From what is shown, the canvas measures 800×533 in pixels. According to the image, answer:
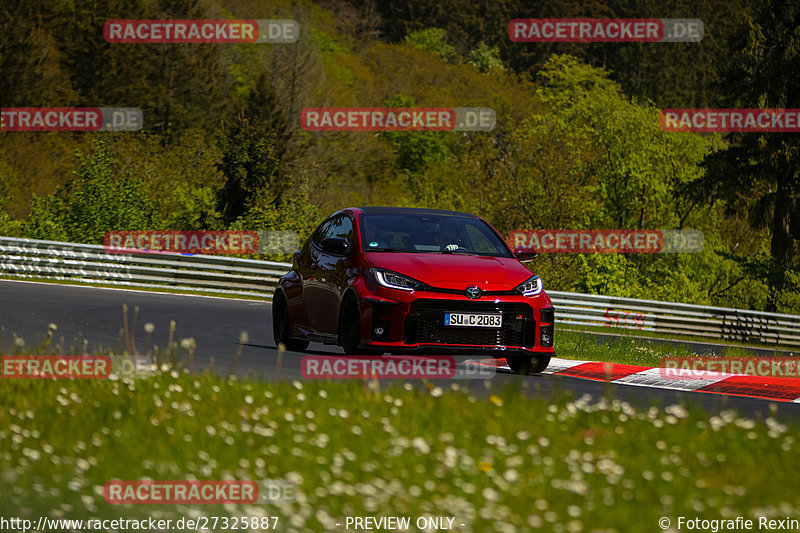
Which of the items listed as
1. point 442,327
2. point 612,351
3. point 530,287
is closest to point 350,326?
point 442,327

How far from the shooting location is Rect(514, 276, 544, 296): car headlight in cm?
1191

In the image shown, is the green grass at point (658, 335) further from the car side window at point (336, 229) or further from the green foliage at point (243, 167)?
the green foliage at point (243, 167)

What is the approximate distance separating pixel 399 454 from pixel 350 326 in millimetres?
5631

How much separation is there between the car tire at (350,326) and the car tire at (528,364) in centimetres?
174

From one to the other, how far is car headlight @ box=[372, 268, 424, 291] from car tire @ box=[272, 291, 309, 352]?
2.61 meters

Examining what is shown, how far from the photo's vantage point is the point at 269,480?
5891mm

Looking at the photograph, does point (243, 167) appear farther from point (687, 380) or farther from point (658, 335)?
point (687, 380)

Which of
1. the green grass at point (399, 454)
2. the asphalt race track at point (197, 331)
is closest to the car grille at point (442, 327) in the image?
the asphalt race track at point (197, 331)

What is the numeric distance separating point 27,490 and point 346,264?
6577mm

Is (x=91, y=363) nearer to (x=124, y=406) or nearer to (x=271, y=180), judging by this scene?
(x=124, y=406)

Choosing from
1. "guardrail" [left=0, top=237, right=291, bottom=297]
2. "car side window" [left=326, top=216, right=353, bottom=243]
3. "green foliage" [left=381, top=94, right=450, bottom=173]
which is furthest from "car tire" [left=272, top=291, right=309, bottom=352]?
"green foliage" [left=381, top=94, right=450, bottom=173]

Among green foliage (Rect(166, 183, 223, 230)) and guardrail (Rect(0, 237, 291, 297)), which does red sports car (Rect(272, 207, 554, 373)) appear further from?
green foliage (Rect(166, 183, 223, 230))

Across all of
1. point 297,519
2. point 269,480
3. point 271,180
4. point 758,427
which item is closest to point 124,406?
point 269,480

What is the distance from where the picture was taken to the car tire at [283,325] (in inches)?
556
